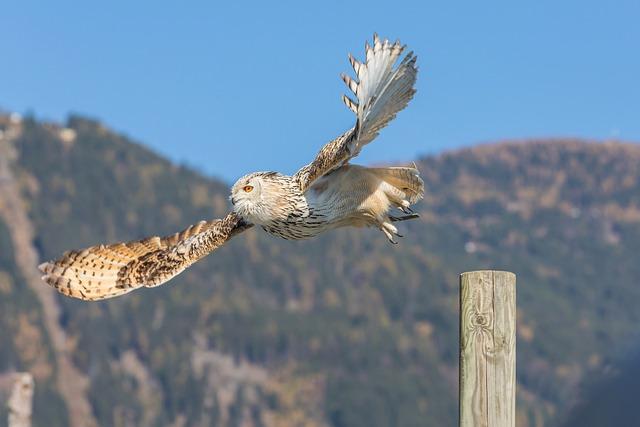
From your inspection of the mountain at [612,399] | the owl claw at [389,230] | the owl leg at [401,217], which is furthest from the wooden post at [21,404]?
the mountain at [612,399]

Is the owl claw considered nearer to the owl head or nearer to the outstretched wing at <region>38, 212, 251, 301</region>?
the owl head

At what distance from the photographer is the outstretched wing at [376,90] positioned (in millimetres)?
16500

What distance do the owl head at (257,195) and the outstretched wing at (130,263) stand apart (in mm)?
1089

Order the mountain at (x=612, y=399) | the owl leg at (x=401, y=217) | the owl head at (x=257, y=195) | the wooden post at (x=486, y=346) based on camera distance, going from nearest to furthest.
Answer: the wooden post at (x=486, y=346), the owl head at (x=257, y=195), the mountain at (x=612, y=399), the owl leg at (x=401, y=217)

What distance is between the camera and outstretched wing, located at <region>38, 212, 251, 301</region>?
64.0 feet

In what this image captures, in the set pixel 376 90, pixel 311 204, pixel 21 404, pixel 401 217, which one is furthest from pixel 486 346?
pixel 21 404

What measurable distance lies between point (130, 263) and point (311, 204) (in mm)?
3492

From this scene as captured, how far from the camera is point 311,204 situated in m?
18.0

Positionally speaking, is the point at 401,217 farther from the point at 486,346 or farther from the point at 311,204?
the point at 486,346

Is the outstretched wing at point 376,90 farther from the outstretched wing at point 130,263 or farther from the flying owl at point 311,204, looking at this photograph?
the outstretched wing at point 130,263

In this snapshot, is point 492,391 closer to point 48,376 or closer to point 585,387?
point 585,387

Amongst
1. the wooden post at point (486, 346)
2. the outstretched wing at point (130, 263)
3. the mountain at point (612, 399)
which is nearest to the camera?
the wooden post at point (486, 346)

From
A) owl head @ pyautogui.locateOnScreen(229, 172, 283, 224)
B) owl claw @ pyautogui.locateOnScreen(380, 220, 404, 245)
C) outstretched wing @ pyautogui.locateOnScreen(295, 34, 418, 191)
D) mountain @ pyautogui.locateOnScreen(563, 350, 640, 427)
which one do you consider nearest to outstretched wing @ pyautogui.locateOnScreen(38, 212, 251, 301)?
owl head @ pyautogui.locateOnScreen(229, 172, 283, 224)

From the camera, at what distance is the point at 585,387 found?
21828 millimetres
